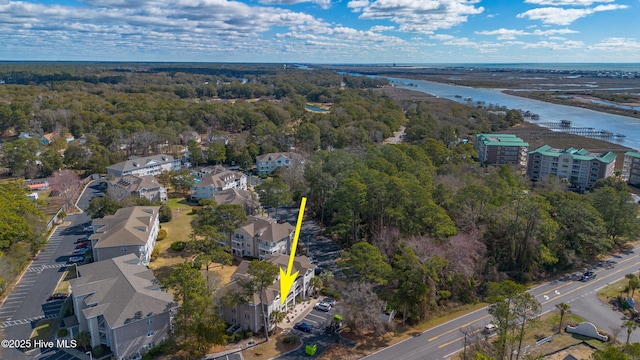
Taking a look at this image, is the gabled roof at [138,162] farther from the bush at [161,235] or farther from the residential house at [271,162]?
the bush at [161,235]

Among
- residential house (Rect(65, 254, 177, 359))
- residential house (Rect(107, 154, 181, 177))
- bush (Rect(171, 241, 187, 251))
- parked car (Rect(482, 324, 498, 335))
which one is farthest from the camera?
residential house (Rect(107, 154, 181, 177))

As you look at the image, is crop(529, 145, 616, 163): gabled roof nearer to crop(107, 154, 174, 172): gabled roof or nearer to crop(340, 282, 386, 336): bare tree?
crop(340, 282, 386, 336): bare tree

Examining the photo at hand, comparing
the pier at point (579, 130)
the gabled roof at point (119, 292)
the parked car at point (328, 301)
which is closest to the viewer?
the gabled roof at point (119, 292)

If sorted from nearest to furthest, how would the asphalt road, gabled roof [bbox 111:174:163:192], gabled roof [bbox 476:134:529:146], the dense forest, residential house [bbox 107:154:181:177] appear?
the asphalt road
the dense forest
gabled roof [bbox 111:174:163:192]
residential house [bbox 107:154:181:177]
gabled roof [bbox 476:134:529:146]

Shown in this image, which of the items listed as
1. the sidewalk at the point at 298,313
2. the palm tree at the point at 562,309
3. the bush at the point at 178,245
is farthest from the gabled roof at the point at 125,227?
the palm tree at the point at 562,309

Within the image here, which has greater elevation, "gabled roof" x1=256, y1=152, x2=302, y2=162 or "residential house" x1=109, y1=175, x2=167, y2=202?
"gabled roof" x1=256, y1=152, x2=302, y2=162

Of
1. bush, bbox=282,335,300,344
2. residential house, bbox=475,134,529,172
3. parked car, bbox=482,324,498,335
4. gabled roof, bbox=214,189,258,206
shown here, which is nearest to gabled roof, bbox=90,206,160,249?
gabled roof, bbox=214,189,258,206

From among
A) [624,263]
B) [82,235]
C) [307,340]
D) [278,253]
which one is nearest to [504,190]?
[624,263]
